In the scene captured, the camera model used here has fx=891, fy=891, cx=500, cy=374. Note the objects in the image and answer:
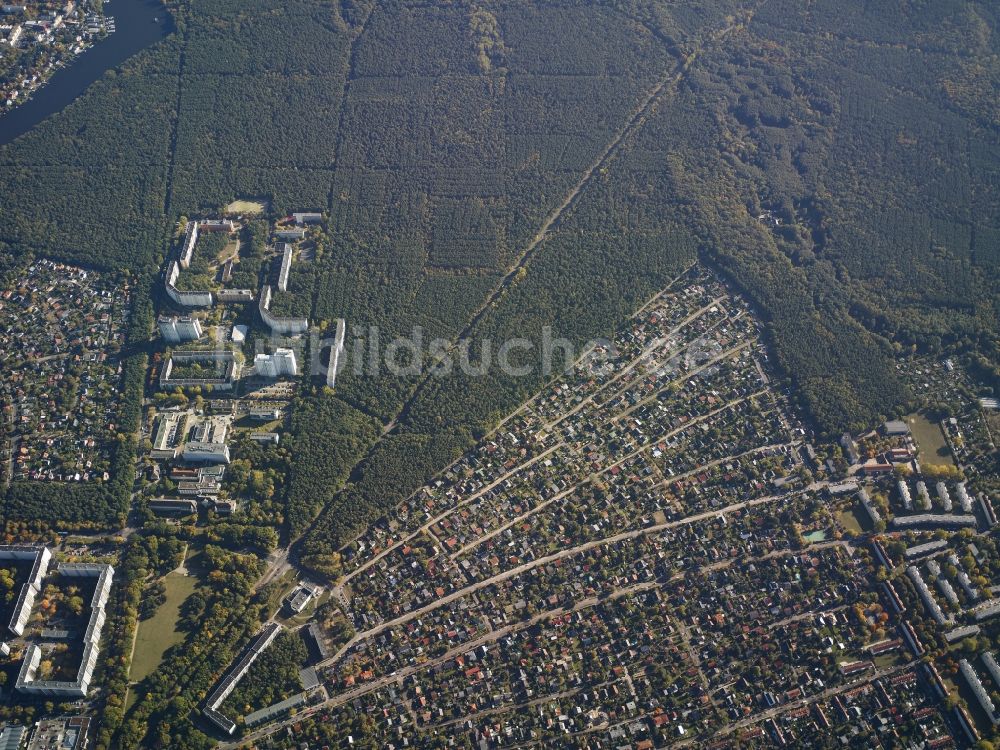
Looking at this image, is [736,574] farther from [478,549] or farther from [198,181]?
[198,181]

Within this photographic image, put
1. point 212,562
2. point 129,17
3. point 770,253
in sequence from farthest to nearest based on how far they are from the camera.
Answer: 1. point 129,17
2. point 770,253
3. point 212,562

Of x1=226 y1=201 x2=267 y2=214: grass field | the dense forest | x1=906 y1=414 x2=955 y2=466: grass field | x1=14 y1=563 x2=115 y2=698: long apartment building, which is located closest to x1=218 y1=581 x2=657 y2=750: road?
the dense forest

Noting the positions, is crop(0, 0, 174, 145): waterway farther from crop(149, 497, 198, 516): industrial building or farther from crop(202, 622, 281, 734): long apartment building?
crop(202, 622, 281, 734): long apartment building

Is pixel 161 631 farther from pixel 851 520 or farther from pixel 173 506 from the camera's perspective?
pixel 851 520

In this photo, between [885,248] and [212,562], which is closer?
[212,562]

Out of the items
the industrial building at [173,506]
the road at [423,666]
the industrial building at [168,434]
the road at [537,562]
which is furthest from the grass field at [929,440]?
the industrial building at [168,434]

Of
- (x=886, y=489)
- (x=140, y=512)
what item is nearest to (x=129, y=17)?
(x=140, y=512)

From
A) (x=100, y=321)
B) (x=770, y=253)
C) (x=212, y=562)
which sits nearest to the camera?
(x=212, y=562)

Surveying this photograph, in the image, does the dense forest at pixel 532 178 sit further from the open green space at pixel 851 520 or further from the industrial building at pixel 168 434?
the open green space at pixel 851 520

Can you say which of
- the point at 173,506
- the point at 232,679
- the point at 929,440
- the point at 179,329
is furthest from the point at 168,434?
the point at 929,440
